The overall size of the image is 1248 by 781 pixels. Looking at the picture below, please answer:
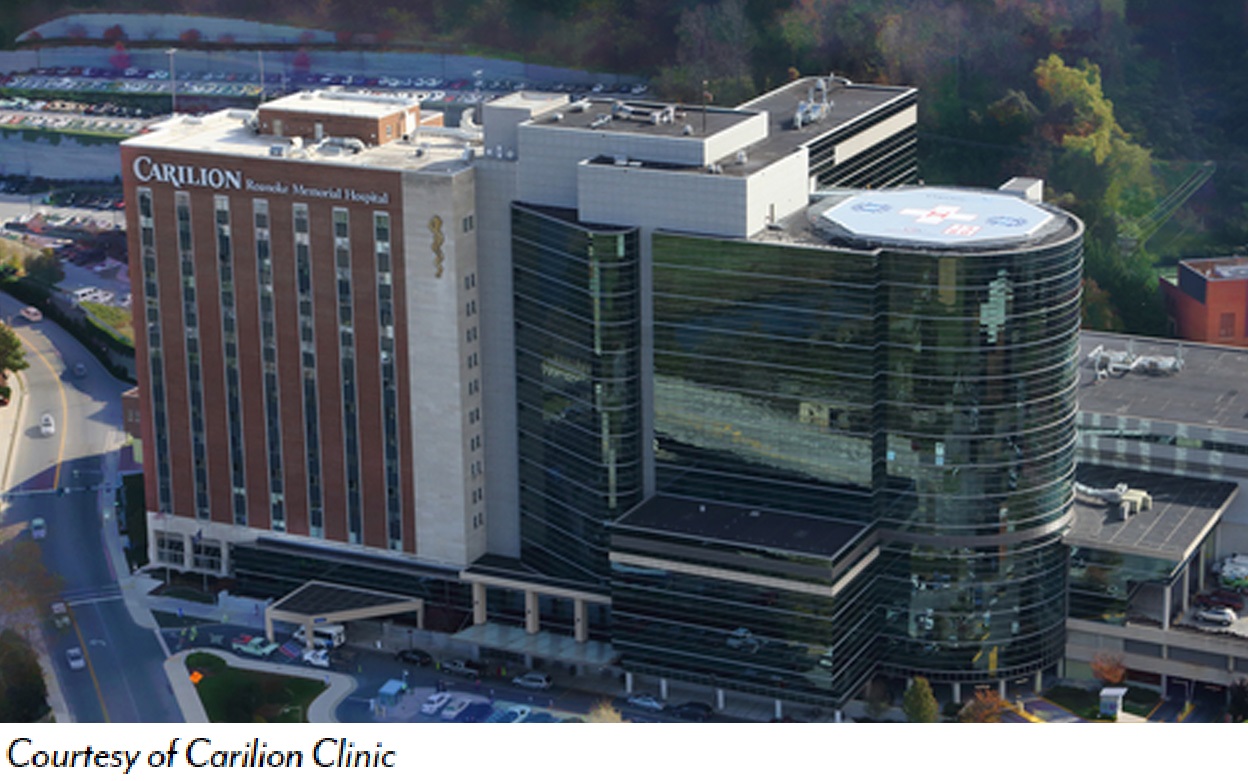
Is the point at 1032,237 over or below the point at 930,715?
over

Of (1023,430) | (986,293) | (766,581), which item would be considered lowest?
(766,581)

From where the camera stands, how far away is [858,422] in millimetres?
198875

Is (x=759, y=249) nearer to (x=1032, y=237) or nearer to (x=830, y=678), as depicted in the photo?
(x=1032, y=237)

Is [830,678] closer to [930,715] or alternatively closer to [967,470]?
[930,715]

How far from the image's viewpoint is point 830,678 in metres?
199

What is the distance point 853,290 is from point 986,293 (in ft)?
39.9

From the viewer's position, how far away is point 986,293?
19425 cm

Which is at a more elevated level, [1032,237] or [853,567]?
[1032,237]

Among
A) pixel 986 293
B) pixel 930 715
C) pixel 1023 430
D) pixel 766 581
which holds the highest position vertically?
pixel 986 293
